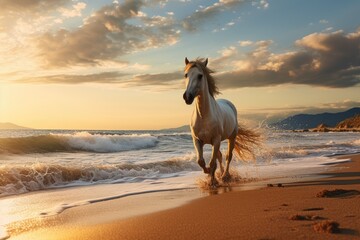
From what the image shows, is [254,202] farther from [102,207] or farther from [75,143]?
[75,143]

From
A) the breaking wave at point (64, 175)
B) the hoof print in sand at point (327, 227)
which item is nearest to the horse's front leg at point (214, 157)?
the breaking wave at point (64, 175)

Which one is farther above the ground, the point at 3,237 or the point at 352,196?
the point at 3,237

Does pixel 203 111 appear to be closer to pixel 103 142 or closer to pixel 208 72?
pixel 208 72

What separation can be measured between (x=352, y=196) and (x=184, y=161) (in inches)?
312

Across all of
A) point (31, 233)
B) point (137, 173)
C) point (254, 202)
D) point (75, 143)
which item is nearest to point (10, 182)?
point (137, 173)

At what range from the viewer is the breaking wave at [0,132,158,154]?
1995cm

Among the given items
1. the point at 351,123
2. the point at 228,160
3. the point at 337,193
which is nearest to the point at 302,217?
the point at 337,193

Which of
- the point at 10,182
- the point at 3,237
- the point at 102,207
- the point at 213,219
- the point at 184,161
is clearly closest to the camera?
the point at 3,237

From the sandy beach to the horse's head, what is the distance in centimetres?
160

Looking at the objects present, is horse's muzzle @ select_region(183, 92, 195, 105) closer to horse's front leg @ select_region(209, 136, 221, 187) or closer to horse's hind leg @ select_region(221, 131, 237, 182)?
horse's front leg @ select_region(209, 136, 221, 187)

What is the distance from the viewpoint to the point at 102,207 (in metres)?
5.08

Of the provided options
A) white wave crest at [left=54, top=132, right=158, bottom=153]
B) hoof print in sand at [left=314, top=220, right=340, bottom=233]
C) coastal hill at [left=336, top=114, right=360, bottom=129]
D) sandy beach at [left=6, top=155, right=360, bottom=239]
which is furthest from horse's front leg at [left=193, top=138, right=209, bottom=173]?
coastal hill at [left=336, top=114, right=360, bottom=129]

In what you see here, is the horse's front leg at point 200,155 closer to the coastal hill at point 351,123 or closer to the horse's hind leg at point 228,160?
the horse's hind leg at point 228,160

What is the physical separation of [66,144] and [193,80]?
18.4 metres
